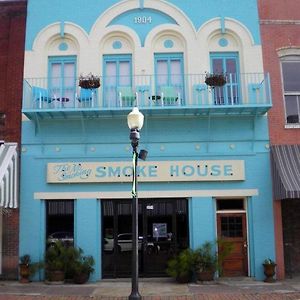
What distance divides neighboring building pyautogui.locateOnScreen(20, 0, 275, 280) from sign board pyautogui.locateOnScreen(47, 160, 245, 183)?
32 mm

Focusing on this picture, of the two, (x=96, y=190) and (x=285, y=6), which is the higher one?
(x=285, y=6)

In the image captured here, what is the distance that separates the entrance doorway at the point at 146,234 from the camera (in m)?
16.0

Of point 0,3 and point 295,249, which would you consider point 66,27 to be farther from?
point 295,249

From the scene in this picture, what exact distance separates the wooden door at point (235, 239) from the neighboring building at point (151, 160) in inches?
1.3

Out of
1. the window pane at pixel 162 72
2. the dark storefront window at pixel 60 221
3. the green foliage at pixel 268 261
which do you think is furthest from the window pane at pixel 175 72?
the green foliage at pixel 268 261

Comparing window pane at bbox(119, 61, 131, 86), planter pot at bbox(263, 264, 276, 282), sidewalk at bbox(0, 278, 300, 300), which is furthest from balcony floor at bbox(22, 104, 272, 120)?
sidewalk at bbox(0, 278, 300, 300)

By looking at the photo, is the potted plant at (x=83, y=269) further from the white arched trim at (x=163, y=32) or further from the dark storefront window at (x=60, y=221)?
the white arched trim at (x=163, y=32)

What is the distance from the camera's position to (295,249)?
670 inches

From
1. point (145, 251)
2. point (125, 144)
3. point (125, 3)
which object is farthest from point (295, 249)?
point (125, 3)

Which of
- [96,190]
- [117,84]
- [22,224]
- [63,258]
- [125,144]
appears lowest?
[63,258]

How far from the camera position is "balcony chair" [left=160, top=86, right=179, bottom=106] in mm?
15984

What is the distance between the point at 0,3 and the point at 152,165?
25.9ft

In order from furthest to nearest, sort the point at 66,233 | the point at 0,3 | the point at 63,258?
the point at 0,3, the point at 66,233, the point at 63,258

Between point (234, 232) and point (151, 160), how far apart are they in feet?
11.9
